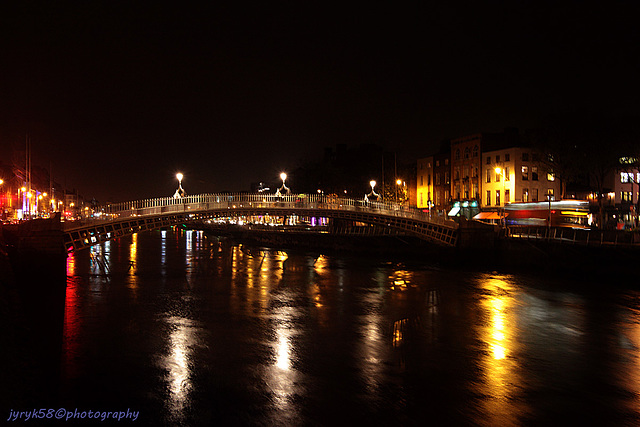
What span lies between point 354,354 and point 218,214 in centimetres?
2769

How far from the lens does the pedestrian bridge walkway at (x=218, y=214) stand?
1372 inches

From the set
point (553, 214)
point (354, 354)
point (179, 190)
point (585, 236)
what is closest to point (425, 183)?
point (553, 214)

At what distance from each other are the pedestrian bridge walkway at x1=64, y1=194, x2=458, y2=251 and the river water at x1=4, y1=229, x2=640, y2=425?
5.26 meters

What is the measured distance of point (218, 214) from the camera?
4144cm

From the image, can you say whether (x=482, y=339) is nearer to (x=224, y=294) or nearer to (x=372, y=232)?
(x=224, y=294)

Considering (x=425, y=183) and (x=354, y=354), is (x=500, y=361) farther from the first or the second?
(x=425, y=183)

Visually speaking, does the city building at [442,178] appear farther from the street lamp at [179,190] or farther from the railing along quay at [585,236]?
the street lamp at [179,190]

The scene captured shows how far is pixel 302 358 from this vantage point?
50.4 feet

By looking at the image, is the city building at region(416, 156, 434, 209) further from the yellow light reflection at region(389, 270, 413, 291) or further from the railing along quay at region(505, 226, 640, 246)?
the yellow light reflection at region(389, 270, 413, 291)

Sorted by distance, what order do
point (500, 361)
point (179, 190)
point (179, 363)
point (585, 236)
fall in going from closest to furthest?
point (179, 363), point (500, 361), point (585, 236), point (179, 190)

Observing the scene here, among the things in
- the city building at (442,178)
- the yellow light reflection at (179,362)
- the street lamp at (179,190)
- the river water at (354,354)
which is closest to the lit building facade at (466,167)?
the city building at (442,178)

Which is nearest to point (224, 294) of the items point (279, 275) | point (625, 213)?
point (279, 275)

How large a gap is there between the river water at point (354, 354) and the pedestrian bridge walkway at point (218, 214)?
5260 mm

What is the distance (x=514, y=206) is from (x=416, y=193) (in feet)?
85.1
